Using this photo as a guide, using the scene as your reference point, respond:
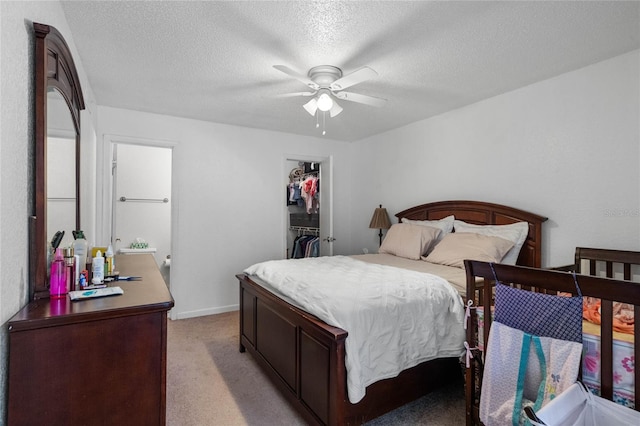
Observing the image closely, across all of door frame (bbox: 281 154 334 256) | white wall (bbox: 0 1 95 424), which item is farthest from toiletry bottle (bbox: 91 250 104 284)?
door frame (bbox: 281 154 334 256)

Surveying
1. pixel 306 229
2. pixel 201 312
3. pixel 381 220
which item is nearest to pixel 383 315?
pixel 381 220

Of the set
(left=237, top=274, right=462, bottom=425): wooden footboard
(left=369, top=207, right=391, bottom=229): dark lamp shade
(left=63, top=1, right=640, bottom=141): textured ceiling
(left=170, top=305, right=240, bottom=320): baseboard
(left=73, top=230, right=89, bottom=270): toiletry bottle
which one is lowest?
(left=170, top=305, right=240, bottom=320): baseboard

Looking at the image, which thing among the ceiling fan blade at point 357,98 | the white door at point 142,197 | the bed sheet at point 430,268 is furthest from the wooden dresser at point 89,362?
the white door at point 142,197

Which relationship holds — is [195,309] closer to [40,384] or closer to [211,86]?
[211,86]

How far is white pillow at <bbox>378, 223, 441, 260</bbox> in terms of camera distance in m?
3.38

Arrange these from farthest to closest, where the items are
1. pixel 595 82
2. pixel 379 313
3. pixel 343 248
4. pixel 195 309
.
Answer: pixel 343 248
pixel 195 309
pixel 595 82
pixel 379 313

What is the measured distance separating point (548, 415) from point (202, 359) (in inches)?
100

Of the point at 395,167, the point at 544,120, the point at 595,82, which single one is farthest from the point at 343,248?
the point at 595,82

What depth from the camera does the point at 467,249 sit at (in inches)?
114

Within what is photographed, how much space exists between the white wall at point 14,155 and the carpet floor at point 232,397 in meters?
1.27

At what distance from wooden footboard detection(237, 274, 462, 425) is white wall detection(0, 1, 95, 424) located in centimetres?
128

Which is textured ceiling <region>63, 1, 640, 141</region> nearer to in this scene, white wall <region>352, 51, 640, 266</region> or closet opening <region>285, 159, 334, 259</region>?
white wall <region>352, 51, 640, 266</region>

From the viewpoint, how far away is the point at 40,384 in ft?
3.51

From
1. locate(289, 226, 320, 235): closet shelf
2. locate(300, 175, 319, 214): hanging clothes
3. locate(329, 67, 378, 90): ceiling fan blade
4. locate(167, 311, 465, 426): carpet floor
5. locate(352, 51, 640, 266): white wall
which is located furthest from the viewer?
locate(289, 226, 320, 235): closet shelf
